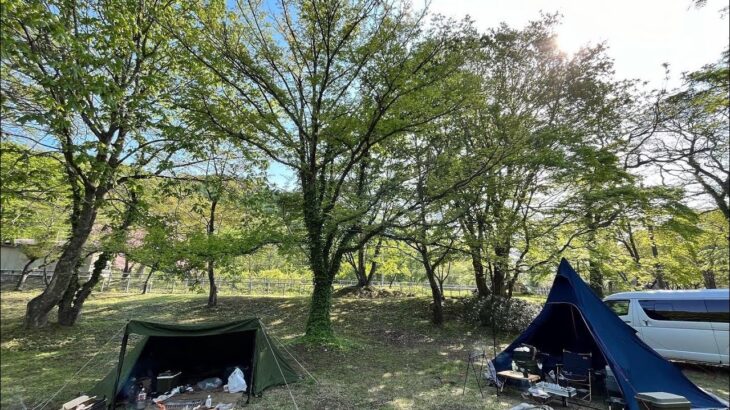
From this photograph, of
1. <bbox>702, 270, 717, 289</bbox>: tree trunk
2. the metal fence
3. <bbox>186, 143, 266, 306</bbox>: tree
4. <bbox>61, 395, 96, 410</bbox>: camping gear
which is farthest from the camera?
<bbox>186, 143, 266, 306</bbox>: tree

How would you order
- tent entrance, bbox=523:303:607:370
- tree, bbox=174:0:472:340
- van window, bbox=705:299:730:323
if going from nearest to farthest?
van window, bbox=705:299:730:323 < tent entrance, bbox=523:303:607:370 < tree, bbox=174:0:472:340

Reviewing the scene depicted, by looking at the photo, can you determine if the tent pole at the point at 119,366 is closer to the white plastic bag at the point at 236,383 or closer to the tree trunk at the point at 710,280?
the white plastic bag at the point at 236,383

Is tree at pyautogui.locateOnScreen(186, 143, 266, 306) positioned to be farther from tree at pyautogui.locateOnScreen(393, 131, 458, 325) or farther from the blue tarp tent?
the blue tarp tent

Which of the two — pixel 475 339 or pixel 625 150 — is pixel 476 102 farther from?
pixel 475 339

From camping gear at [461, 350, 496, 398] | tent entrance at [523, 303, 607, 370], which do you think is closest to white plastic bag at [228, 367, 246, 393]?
camping gear at [461, 350, 496, 398]

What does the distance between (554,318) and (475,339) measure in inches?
215

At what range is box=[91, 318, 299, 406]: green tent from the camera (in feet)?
17.4

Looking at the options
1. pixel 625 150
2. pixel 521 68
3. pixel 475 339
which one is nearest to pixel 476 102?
pixel 625 150

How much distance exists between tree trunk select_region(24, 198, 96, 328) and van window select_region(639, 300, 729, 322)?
545 cm

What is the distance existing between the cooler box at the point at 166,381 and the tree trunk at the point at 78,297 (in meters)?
1.74

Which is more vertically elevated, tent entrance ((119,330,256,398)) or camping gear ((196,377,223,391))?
tent entrance ((119,330,256,398))

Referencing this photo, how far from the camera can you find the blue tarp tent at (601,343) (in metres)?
3.54

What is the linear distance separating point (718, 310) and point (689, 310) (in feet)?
1.82

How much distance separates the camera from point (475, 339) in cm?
1105
